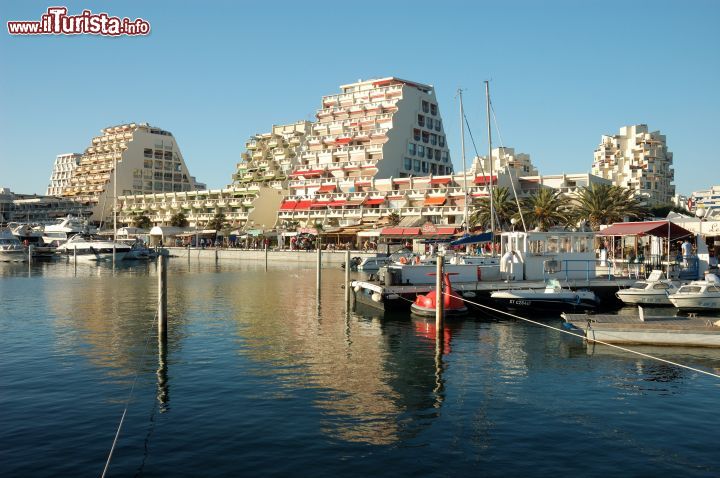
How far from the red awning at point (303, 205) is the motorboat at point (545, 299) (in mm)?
77834

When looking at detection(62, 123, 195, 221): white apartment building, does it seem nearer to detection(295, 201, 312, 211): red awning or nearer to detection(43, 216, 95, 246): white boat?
detection(43, 216, 95, 246): white boat

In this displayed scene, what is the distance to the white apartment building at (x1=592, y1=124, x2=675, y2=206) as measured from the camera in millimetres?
136750

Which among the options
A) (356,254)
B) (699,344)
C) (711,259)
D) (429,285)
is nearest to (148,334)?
(429,285)

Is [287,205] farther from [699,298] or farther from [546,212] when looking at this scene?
[699,298]

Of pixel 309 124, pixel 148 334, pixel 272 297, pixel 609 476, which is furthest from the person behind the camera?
pixel 309 124

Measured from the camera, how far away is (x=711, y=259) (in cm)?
4384

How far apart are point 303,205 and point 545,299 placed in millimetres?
80215

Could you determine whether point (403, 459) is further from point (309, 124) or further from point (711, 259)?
point (309, 124)

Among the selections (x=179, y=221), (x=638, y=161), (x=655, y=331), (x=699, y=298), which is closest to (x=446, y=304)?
(x=655, y=331)

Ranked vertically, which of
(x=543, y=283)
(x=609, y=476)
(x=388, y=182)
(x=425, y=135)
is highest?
(x=425, y=135)

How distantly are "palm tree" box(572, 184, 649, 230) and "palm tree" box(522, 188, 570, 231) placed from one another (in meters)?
2.49

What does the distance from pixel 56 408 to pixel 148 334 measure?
10989 mm

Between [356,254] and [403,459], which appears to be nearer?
[403,459]

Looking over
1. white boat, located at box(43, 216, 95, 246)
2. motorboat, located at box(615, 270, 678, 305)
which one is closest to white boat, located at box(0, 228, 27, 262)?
white boat, located at box(43, 216, 95, 246)
